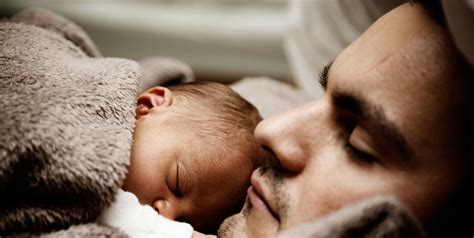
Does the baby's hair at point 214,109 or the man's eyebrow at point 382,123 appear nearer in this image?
the man's eyebrow at point 382,123

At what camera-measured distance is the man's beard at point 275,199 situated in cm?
79

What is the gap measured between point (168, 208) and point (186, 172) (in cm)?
7

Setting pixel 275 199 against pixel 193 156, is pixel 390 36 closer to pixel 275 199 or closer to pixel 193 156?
pixel 275 199

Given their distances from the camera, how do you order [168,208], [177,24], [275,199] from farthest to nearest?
1. [177,24]
2. [168,208]
3. [275,199]

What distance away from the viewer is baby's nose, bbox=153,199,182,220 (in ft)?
3.08

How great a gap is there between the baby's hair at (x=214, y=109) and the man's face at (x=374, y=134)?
0.18 metres

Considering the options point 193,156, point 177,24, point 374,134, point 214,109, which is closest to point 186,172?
point 193,156

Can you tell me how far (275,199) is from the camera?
805 millimetres

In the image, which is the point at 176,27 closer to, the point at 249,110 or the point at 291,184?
the point at 249,110

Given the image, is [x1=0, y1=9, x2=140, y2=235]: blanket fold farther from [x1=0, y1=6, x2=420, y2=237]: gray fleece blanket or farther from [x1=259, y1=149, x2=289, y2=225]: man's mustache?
[x1=259, y1=149, x2=289, y2=225]: man's mustache

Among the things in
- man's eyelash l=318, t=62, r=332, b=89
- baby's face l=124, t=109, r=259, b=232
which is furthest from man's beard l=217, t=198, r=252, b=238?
man's eyelash l=318, t=62, r=332, b=89

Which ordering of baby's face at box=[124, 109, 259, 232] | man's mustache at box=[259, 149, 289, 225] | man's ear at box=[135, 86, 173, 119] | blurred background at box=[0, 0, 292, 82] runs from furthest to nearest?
blurred background at box=[0, 0, 292, 82], man's ear at box=[135, 86, 173, 119], baby's face at box=[124, 109, 259, 232], man's mustache at box=[259, 149, 289, 225]

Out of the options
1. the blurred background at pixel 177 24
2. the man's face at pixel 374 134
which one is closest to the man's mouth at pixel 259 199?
the man's face at pixel 374 134

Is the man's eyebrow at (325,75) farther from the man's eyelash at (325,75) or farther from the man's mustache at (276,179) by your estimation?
the man's mustache at (276,179)
